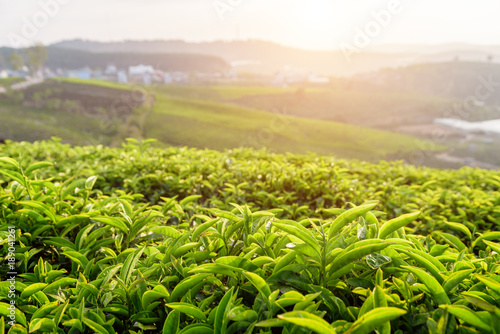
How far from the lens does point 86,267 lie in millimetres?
1445

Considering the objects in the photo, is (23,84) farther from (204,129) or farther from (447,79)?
(447,79)

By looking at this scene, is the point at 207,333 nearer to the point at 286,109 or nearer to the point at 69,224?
the point at 69,224

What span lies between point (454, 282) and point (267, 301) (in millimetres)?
638

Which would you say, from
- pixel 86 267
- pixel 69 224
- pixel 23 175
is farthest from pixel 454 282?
pixel 23 175

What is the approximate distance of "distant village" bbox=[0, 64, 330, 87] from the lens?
256ft

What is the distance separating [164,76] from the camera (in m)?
83.2

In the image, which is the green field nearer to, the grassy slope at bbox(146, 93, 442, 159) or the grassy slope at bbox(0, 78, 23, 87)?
the grassy slope at bbox(146, 93, 442, 159)

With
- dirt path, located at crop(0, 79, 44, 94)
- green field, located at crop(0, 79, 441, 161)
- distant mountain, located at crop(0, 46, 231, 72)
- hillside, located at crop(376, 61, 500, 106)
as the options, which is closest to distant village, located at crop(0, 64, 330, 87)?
distant mountain, located at crop(0, 46, 231, 72)

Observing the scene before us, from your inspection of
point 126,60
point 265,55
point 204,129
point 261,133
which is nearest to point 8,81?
point 126,60

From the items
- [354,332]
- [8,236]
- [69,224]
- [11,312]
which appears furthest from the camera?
[69,224]

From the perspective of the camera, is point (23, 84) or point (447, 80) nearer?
point (23, 84)
